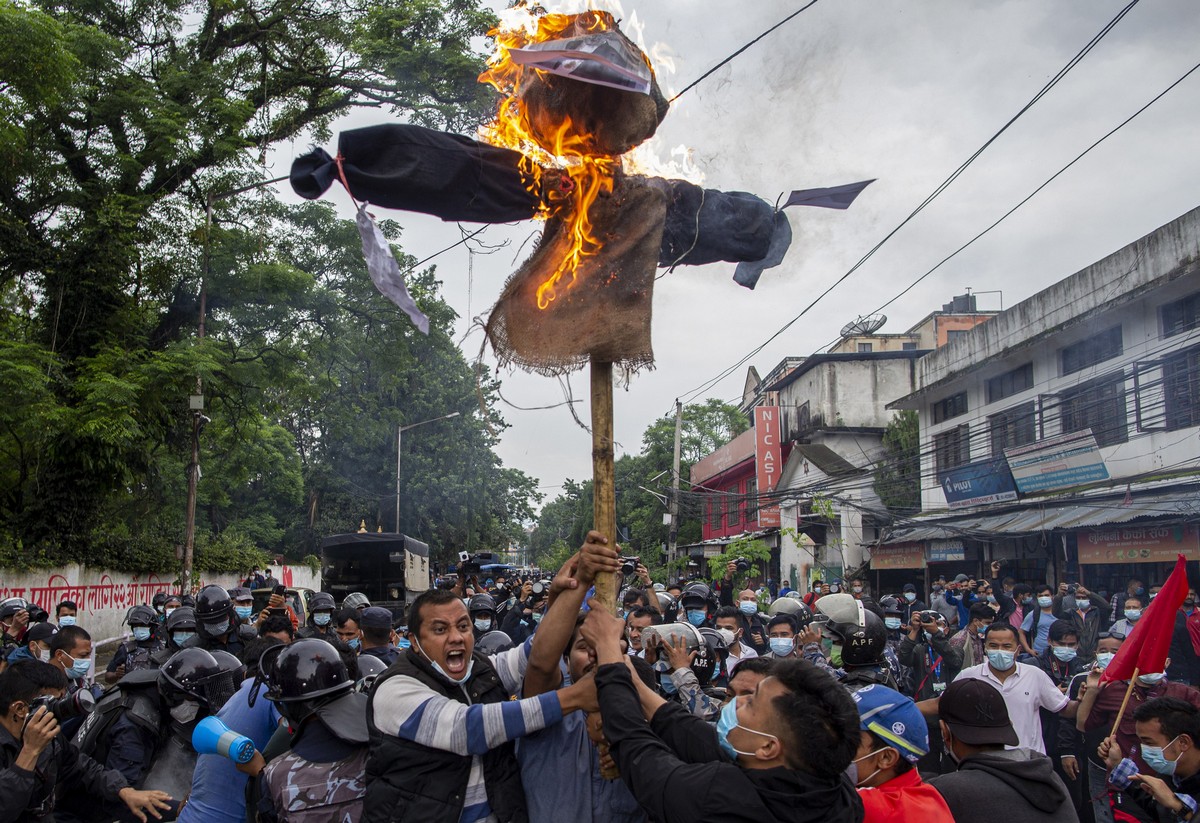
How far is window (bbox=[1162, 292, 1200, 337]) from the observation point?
16.3 meters

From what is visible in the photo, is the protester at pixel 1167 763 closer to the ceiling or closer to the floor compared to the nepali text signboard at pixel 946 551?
closer to the floor

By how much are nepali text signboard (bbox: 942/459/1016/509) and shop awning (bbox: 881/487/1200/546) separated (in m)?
0.41

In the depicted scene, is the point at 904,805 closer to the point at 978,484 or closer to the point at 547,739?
the point at 547,739

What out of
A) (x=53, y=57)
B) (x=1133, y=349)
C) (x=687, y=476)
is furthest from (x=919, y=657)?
(x=687, y=476)

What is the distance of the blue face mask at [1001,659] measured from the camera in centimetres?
638

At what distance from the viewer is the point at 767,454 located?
34.6m

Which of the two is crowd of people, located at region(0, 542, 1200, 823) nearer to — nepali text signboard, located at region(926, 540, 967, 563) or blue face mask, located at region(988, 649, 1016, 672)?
blue face mask, located at region(988, 649, 1016, 672)

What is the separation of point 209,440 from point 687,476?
103 ft

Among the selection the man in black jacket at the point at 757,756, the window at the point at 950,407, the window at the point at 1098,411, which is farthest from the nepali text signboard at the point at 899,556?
the man in black jacket at the point at 757,756

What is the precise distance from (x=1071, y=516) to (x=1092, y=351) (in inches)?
138

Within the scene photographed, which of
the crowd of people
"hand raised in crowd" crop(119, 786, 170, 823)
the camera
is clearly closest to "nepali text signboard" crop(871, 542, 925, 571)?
the crowd of people

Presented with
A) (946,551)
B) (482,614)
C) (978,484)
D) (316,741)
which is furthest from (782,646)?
(946,551)

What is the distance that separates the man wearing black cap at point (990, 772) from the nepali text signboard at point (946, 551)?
21.2 metres

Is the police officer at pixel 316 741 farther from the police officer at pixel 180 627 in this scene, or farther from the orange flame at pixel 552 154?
the police officer at pixel 180 627
